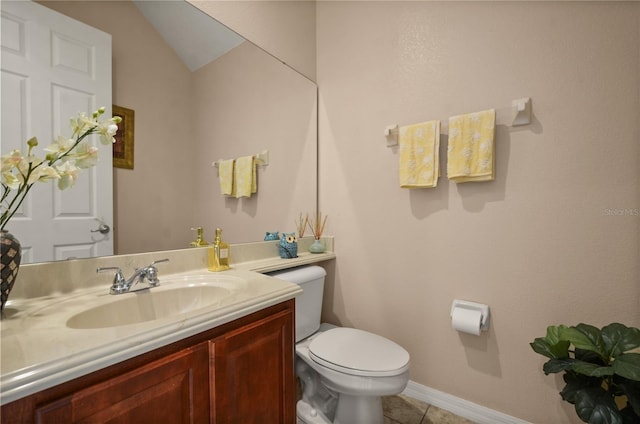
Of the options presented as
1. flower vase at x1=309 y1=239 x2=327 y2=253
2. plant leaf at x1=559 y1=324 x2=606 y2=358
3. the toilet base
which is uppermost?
flower vase at x1=309 y1=239 x2=327 y2=253

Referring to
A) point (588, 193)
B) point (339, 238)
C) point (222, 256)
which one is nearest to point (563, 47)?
point (588, 193)

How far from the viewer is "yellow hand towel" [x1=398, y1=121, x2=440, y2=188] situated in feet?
4.61

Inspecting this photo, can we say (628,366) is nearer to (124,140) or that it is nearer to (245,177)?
(245,177)

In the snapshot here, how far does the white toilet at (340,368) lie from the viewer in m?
1.10

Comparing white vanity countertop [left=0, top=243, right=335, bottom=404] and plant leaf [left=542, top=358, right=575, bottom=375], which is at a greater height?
white vanity countertop [left=0, top=243, right=335, bottom=404]

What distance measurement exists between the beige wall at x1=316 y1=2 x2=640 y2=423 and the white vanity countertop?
0.92 metres

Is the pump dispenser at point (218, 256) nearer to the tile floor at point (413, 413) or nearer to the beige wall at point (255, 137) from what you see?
the beige wall at point (255, 137)

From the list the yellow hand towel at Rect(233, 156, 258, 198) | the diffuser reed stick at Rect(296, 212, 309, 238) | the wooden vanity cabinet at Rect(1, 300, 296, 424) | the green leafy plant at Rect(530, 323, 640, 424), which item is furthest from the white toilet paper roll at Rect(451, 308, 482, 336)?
the yellow hand towel at Rect(233, 156, 258, 198)

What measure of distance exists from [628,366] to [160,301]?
5.05ft

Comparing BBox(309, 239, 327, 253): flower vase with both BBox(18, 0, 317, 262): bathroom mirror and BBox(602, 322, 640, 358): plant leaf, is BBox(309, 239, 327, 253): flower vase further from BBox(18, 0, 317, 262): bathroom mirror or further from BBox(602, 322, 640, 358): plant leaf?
BBox(602, 322, 640, 358): plant leaf

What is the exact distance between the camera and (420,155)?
4.75 ft

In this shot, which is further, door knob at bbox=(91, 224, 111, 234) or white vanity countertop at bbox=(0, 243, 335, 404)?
door knob at bbox=(91, 224, 111, 234)

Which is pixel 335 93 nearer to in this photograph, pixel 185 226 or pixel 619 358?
pixel 185 226

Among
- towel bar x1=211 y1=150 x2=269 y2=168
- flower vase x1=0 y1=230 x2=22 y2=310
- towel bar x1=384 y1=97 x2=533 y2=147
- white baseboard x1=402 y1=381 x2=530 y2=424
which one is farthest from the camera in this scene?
towel bar x1=211 y1=150 x2=269 y2=168
